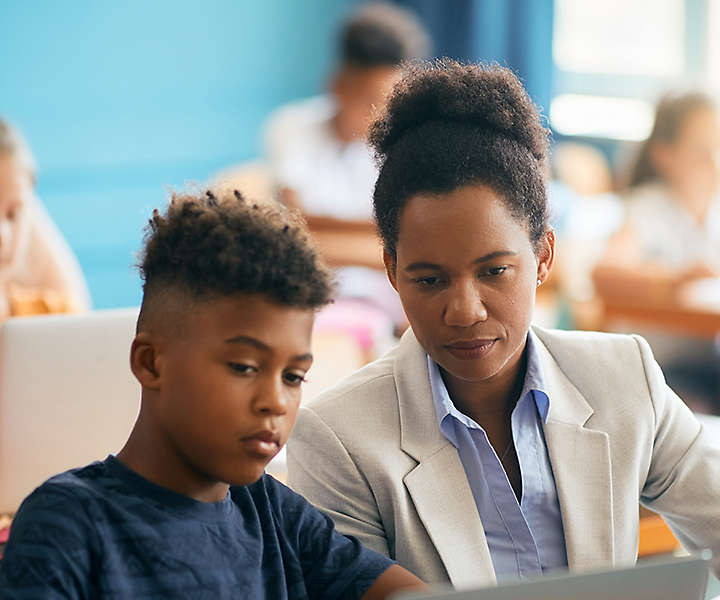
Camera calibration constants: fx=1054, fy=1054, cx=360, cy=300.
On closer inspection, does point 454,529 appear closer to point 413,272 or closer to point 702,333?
point 413,272

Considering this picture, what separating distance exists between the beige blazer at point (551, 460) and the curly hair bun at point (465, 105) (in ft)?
0.90

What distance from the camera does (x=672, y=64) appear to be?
5.32 meters

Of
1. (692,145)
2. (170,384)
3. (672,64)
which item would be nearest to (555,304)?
(692,145)

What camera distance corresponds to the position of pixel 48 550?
3.02 ft

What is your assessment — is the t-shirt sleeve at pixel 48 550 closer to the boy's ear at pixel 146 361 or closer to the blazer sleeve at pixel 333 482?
the boy's ear at pixel 146 361

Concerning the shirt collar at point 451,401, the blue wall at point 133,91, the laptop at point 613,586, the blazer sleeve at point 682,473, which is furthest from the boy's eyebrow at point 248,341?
the blue wall at point 133,91

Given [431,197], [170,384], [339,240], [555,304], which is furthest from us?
[555,304]

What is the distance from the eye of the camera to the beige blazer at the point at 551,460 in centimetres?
126

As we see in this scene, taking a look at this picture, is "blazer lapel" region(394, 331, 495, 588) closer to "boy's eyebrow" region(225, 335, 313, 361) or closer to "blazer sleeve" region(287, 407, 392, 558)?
"blazer sleeve" region(287, 407, 392, 558)

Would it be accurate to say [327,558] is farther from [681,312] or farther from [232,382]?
[681,312]

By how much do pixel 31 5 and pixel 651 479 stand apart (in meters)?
3.73

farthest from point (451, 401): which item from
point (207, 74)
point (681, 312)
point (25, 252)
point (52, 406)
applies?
point (207, 74)

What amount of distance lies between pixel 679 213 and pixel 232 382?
10.2ft

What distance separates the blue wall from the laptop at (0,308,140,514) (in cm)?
254
